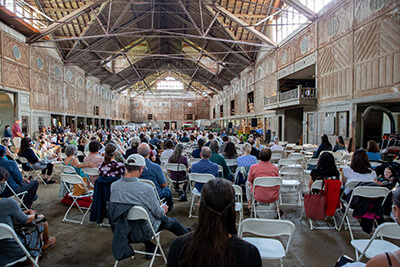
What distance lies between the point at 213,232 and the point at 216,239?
0.12 feet

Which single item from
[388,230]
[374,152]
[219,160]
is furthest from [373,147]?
[388,230]

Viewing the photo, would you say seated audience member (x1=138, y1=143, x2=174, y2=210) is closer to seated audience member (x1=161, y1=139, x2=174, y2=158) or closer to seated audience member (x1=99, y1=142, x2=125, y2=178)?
seated audience member (x1=99, y1=142, x2=125, y2=178)

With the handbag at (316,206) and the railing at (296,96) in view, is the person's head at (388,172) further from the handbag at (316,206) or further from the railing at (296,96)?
the railing at (296,96)

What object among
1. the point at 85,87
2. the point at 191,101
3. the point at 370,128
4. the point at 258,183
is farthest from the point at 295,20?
the point at 191,101

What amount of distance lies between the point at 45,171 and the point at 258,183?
6.53 m

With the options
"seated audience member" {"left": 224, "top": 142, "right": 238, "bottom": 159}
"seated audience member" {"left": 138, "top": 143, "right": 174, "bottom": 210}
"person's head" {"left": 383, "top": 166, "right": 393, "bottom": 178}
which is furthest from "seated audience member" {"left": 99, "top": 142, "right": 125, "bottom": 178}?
"person's head" {"left": 383, "top": 166, "right": 393, "bottom": 178}

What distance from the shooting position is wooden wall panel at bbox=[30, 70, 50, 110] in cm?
1493

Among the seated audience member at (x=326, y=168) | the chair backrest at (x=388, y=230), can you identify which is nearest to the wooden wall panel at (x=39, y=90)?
the seated audience member at (x=326, y=168)

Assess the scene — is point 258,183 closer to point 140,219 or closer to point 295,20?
point 140,219

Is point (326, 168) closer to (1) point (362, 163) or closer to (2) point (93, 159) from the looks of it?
(1) point (362, 163)

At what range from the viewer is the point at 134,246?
328 centimetres

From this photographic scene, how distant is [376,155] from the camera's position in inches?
213

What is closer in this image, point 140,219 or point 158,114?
point 140,219

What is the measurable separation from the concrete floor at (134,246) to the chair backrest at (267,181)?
809 mm
